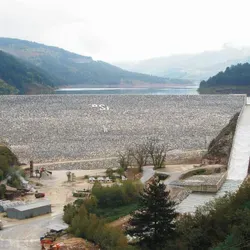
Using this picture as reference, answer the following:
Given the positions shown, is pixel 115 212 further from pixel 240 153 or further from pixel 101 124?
pixel 101 124

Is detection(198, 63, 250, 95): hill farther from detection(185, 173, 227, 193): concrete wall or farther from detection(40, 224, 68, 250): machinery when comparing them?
detection(40, 224, 68, 250): machinery

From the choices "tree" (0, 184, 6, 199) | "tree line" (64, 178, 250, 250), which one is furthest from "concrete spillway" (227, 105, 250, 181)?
"tree line" (64, 178, 250, 250)

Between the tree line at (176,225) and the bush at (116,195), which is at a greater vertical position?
the tree line at (176,225)

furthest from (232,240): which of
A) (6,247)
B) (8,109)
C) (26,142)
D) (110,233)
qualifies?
(8,109)

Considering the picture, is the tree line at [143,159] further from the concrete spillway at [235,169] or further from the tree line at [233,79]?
the tree line at [233,79]

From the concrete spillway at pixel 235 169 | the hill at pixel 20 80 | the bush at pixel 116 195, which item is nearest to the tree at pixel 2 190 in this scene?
the bush at pixel 116 195

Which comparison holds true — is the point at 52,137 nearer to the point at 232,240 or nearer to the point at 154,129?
the point at 154,129
